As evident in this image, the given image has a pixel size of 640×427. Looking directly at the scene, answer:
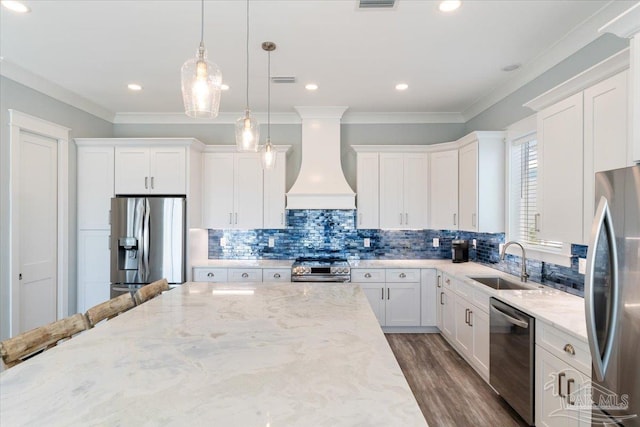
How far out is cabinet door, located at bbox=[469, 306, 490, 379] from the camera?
297cm

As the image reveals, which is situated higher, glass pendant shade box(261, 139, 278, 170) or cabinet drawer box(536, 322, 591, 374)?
glass pendant shade box(261, 139, 278, 170)

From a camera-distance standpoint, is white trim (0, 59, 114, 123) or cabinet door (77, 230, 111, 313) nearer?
white trim (0, 59, 114, 123)

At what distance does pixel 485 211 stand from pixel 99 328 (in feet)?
11.9

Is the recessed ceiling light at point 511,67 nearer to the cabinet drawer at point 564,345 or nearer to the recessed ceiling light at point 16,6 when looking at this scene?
the cabinet drawer at point 564,345

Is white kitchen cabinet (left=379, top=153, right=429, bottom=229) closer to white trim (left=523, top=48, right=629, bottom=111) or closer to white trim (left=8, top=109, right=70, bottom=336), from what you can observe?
white trim (left=523, top=48, right=629, bottom=111)

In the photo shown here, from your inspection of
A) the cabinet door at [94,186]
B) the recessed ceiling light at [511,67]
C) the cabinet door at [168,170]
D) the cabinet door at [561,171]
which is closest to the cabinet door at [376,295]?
the cabinet door at [561,171]

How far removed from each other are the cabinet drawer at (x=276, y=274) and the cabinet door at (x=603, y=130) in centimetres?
304

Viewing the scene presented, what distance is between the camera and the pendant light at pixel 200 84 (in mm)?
1528

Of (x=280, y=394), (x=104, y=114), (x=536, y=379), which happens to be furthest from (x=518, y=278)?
(x=104, y=114)

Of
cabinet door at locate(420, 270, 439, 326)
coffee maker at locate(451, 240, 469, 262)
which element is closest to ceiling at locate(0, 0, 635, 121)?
coffee maker at locate(451, 240, 469, 262)

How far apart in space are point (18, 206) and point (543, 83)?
505 cm

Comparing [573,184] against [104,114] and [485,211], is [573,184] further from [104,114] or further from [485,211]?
[104,114]

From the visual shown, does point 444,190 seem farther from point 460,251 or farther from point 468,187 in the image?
point 460,251

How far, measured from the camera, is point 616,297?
139cm
